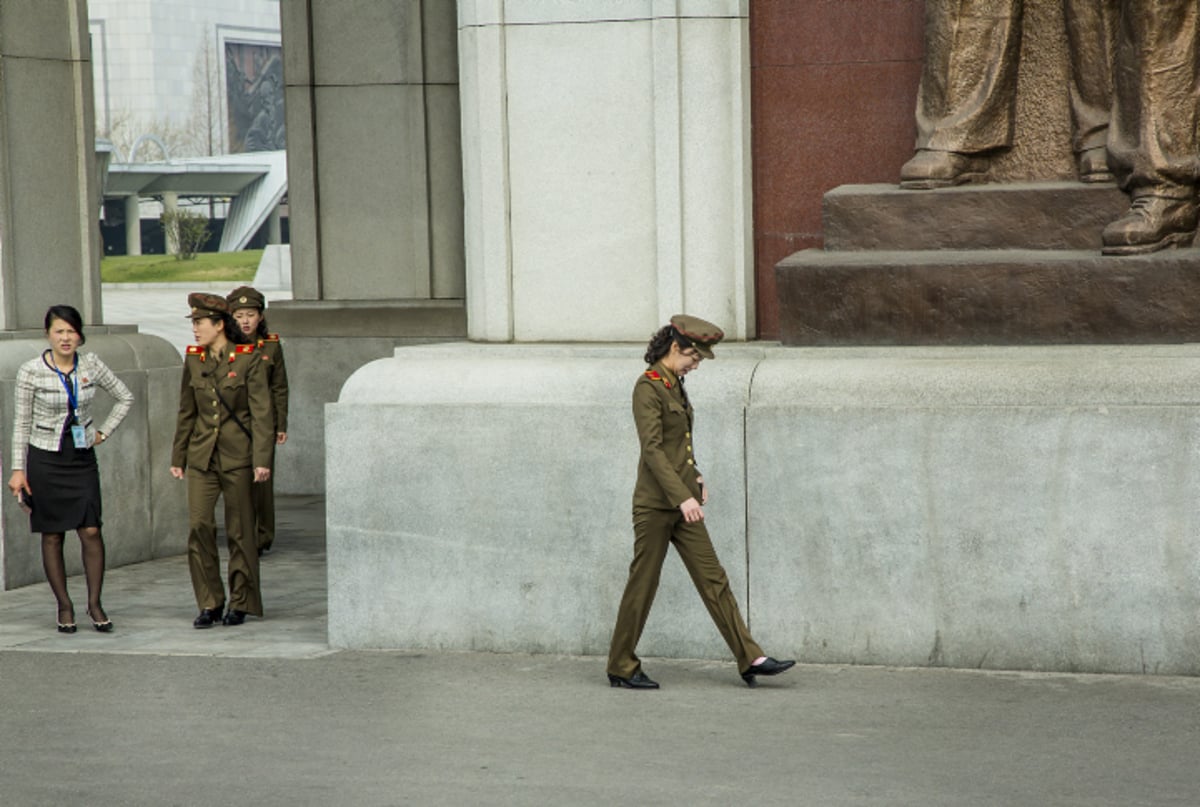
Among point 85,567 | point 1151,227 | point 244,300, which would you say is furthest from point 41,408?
point 1151,227

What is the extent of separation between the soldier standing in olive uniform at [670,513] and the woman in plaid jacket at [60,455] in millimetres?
3279

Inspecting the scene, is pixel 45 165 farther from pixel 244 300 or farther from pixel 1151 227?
pixel 1151 227

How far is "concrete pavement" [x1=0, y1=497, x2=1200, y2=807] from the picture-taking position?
6.53 meters

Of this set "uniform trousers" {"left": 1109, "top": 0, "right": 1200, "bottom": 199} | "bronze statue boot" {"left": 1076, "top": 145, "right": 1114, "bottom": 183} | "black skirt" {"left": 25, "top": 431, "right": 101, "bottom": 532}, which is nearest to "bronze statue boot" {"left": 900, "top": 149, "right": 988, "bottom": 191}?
"bronze statue boot" {"left": 1076, "top": 145, "right": 1114, "bottom": 183}

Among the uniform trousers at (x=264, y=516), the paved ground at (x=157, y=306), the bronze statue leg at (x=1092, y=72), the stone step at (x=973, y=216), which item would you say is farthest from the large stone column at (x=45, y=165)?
the paved ground at (x=157, y=306)

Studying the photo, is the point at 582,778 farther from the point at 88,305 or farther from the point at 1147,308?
the point at 88,305

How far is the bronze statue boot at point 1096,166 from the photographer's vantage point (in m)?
8.95

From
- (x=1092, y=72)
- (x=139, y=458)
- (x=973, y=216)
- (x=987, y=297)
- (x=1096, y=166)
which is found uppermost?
(x=1092, y=72)

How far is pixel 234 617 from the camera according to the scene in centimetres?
1024

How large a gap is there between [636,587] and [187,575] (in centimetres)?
482

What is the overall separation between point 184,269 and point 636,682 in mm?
69834

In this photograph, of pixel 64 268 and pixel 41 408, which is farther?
pixel 64 268

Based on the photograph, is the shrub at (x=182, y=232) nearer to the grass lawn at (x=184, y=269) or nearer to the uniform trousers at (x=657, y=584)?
the grass lawn at (x=184, y=269)

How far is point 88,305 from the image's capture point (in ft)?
42.1
